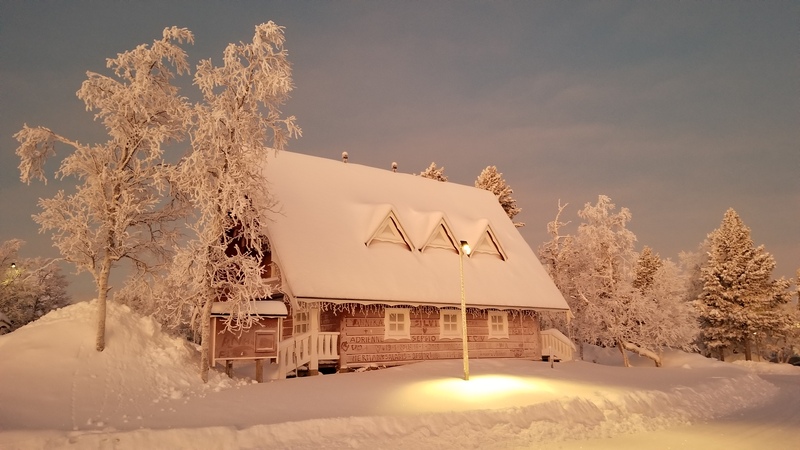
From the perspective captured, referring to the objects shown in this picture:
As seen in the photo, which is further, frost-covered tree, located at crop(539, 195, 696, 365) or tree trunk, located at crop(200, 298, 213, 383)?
frost-covered tree, located at crop(539, 195, 696, 365)

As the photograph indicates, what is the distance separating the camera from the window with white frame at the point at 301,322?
2045 cm

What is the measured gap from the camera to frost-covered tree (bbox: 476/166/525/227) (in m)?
46.5

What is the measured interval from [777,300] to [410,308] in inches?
1278

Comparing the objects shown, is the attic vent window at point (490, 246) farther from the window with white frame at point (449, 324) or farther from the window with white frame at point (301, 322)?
the window with white frame at point (301, 322)

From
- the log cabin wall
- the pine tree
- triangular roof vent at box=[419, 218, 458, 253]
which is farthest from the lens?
the pine tree

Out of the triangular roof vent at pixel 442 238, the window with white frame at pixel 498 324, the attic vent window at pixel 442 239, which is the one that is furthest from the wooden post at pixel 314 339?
the window with white frame at pixel 498 324

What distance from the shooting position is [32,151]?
1537 centimetres

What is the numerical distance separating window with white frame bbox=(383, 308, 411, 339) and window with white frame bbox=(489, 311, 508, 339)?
470 cm

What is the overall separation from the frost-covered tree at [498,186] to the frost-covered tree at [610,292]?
12.6 m

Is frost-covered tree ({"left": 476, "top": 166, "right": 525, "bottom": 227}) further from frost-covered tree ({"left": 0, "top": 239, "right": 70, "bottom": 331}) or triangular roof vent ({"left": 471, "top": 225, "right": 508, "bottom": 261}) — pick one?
frost-covered tree ({"left": 0, "top": 239, "right": 70, "bottom": 331})

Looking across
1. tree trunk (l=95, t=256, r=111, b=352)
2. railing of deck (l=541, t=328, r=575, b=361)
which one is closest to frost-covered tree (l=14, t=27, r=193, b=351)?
tree trunk (l=95, t=256, r=111, b=352)

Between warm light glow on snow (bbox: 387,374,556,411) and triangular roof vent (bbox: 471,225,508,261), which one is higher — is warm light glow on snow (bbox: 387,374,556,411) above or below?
below

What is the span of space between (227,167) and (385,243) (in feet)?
28.3

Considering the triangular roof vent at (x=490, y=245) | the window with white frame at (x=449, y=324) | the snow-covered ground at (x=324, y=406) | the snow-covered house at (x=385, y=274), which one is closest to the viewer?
the snow-covered ground at (x=324, y=406)
